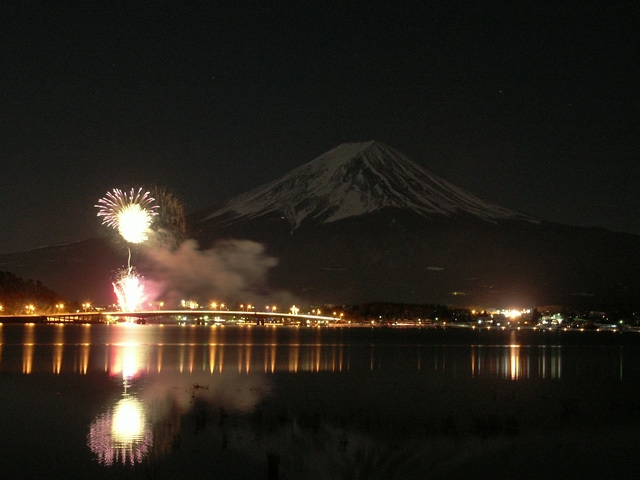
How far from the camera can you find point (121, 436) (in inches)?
876

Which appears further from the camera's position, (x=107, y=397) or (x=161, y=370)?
(x=161, y=370)

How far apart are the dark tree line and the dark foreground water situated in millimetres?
87860

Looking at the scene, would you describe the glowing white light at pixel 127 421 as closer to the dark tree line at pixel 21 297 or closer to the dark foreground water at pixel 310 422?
the dark foreground water at pixel 310 422

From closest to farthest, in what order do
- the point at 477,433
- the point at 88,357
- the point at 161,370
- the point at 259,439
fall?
the point at 259,439 → the point at 477,433 → the point at 161,370 → the point at 88,357

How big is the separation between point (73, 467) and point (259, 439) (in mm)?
4784

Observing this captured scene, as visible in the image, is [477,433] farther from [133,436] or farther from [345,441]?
[133,436]

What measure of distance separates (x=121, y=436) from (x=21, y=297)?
116 metres

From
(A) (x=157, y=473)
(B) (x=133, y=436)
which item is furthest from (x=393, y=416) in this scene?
(A) (x=157, y=473)

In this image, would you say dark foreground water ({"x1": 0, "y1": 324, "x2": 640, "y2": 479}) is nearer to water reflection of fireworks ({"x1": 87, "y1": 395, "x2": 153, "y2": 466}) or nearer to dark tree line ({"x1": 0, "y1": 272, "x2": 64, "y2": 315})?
water reflection of fireworks ({"x1": 87, "y1": 395, "x2": 153, "y2": 466})

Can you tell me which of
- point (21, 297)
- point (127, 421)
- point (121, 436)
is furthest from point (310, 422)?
point (21, 297)

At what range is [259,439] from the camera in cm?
2209

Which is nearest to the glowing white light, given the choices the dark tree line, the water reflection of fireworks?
the water reflection of fireworks

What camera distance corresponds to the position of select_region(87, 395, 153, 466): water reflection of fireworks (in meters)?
19.8

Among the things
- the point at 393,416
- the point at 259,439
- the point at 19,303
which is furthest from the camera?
the point at 19,303
